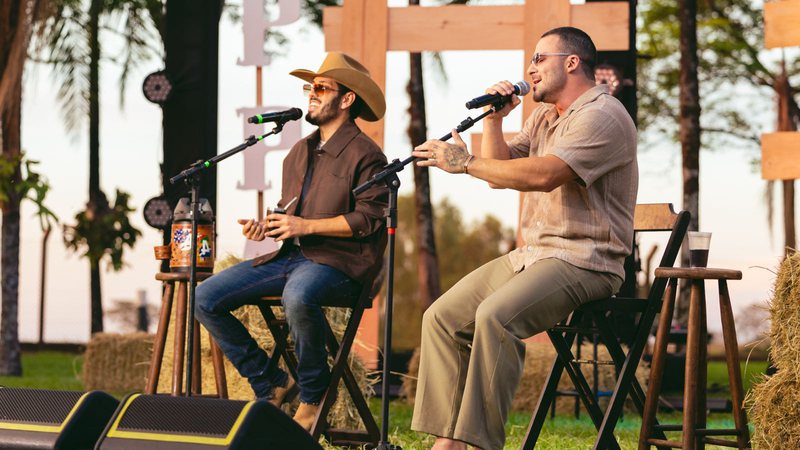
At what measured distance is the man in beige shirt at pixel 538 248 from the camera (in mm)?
3217

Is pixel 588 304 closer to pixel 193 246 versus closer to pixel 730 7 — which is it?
pixel 193 246

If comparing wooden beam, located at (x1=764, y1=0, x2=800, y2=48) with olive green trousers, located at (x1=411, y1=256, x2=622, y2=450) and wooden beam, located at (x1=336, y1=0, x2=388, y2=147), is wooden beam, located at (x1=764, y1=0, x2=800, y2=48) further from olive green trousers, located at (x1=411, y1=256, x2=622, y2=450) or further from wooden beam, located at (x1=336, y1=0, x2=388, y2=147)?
olive green trousers, located at (x1=411, y1=256, x2=622, y2=450)

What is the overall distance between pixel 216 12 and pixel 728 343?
14.7 ft

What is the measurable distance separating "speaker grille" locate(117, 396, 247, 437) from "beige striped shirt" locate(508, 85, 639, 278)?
1.10 meters

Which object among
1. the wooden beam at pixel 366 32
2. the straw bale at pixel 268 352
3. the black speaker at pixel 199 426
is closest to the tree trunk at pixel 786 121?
the wooden beam at pixel 366 32

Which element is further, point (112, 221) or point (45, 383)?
point (112, 221)

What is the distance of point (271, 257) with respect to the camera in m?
4.10

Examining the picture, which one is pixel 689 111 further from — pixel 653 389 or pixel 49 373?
pixel 653 389

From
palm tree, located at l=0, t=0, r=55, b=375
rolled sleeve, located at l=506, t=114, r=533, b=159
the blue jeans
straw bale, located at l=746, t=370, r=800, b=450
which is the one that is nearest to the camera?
straw bale, located at l=746, t=370, r=800, b=450

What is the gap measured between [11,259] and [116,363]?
95.2 inches

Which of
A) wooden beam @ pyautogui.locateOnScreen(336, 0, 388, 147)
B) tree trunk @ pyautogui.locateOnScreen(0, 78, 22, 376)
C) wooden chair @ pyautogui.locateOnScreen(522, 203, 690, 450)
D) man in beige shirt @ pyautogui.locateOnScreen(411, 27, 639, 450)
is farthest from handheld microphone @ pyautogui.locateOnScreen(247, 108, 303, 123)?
tree trunk @ pyautogui.locateOnScreen(0, 78, 22, 376)

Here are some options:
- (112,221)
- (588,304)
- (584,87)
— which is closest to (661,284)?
(588,304)

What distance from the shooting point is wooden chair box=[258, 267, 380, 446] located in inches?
154

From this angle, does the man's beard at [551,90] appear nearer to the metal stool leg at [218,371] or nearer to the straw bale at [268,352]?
the straw bale at [268,352]
